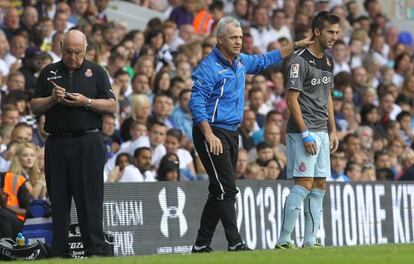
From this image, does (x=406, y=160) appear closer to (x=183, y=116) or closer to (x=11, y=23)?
(x=183, y=116)

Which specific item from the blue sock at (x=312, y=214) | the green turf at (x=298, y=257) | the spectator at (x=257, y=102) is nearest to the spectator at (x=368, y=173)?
the spectator at (x=257, y=102)

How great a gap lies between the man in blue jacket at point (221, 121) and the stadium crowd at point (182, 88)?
335 cm

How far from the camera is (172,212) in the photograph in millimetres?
17344

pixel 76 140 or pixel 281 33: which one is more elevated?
pixel 281 33

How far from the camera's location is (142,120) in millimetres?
20594


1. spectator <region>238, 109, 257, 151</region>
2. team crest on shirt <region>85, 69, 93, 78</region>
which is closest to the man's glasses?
team crest on shirt <region>85, 69, 93, 78</region>

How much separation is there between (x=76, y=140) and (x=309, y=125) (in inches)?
99.2

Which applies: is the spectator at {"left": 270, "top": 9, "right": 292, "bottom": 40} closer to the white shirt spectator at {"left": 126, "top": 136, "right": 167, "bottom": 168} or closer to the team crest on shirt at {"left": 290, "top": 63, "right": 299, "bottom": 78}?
the white shirt spectator at {"left": 126, "top": 136, "right": 167, "bottom": 168}

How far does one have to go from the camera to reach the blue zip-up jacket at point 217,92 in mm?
13945

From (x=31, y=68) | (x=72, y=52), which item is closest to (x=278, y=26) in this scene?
(x=31, y=68)

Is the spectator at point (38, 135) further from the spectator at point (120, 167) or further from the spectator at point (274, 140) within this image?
the spectator at point (274, 140)

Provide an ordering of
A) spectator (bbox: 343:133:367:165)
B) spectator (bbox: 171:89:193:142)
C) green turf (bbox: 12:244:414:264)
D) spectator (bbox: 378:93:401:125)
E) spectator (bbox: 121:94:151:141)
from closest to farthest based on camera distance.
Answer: green turf (bbox: 12:244:414:264) < spectator (bbox: 121:94:151:141) < spectator (bbox: 171:89:193:142) < spectator (bbox: 343:133:367:165) < spectator (bbox: 378:93:401:125)

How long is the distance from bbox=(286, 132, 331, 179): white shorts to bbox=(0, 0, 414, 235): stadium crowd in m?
3.82

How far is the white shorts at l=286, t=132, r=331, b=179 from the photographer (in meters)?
14.3
